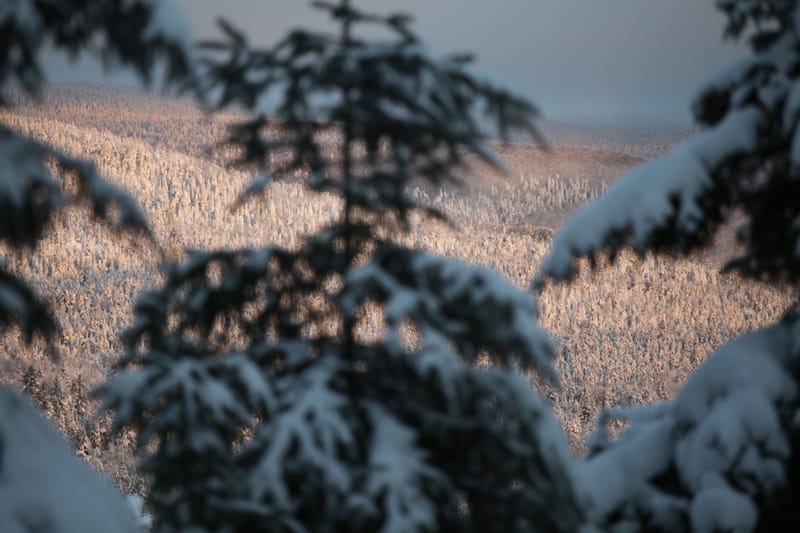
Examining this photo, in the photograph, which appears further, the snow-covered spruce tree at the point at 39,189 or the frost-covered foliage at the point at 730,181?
the frost-covered foliage at the point at 730,181

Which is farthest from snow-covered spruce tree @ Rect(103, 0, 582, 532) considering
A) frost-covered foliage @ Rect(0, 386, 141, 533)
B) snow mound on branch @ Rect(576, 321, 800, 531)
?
snow mound on branch @ Rect(576, 321, 800, 531)

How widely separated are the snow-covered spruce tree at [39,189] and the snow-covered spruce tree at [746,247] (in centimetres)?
241

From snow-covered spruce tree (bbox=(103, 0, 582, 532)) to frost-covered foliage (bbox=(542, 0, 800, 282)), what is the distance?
91cm

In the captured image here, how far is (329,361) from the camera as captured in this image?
3.47m

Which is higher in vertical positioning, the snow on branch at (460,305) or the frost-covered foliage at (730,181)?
the frost-covered foliage at (730,181)

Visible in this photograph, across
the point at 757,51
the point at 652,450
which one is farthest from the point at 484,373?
the point at 757,51

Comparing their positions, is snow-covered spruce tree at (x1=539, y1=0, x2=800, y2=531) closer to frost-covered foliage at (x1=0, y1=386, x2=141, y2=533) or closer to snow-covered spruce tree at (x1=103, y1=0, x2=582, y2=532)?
snow-covered spruce tree at (x1=103, y1=0, x2=582, y2=532)

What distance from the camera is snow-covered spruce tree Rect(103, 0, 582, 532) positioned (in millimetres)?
3000

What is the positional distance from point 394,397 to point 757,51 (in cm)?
290

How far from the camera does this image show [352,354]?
366cm

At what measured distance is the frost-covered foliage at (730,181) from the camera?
3.82 meters

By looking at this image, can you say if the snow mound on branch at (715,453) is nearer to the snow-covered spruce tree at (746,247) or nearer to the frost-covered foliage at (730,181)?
the snow-covered spruce tree at (746,247)

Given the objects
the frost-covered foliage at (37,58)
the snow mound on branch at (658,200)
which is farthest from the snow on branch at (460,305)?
the frost-covered foliage at (37,58)

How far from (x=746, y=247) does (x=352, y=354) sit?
2590mm
